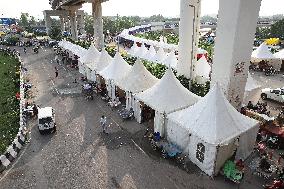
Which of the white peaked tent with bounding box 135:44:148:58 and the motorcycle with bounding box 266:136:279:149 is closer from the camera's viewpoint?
the motorcycle with bounding box 266:136:279:149

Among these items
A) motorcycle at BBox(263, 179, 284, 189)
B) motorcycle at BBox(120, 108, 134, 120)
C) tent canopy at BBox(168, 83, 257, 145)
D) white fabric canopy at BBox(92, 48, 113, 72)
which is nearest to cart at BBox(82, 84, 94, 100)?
white fabric canopy at BBox(92, 48, 113, 72)

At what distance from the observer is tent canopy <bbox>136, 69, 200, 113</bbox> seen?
55.3 feet

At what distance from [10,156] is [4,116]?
276 inches

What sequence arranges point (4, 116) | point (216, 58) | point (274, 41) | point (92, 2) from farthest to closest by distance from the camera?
point (274, 41) < point (92, 2) < point (4, 116) < point (216, 58)

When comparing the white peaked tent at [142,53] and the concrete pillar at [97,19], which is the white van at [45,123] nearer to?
the white peaked tent at [142,53]

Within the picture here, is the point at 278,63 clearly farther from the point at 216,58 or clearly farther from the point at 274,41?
the point at 274,41

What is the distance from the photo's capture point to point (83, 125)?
19641 millimetres

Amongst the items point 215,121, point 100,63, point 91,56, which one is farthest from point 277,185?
point 91,56

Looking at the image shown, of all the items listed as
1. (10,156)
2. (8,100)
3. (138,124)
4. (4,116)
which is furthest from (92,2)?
(10,156)

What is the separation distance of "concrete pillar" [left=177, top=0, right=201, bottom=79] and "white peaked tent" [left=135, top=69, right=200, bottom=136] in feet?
20.0

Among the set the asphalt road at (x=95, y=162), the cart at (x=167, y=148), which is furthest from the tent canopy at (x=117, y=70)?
the cart at (x=167, y=148)

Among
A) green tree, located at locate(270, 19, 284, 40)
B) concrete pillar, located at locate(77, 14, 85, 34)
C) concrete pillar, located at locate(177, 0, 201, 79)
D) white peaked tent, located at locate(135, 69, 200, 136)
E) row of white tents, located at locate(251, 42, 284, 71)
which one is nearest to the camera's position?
white peaked tent, located at locate(135, 69, 200, 136)

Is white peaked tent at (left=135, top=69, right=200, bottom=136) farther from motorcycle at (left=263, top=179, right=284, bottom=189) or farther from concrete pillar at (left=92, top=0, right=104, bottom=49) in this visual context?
concrete pillar at (left=92, top=0, right=104, bottom=49)

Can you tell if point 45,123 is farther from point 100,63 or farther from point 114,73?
point 100,63
